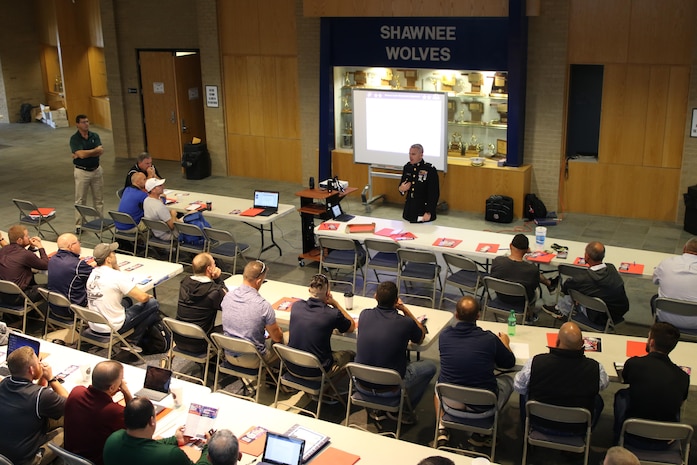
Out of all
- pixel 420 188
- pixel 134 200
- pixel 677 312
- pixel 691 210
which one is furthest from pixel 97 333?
pixel 691 210

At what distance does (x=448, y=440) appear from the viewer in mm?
6125

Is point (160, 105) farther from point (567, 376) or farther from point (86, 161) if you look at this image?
point (567, 376)

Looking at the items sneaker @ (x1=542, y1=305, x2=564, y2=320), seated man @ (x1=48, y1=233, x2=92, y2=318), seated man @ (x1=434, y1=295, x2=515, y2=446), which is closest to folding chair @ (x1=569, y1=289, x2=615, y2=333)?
sneaker @ (x1=542, y1=305, x2=564, y2=320)

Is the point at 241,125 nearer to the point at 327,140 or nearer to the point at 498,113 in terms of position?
the point at 327,140

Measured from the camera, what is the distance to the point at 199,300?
696 cm

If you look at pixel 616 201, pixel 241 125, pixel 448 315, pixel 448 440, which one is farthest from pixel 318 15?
pixel 448 440

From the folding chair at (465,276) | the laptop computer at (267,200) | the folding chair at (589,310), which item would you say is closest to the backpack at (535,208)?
the folding chair at (465,276)

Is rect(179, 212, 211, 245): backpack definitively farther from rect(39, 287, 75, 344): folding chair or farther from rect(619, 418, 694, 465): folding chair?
rect(619, 418, 694, 465): folding chair

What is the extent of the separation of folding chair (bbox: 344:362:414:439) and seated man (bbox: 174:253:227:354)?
5.07 ft

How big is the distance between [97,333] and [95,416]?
99.6 inches

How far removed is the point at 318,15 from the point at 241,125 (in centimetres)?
317

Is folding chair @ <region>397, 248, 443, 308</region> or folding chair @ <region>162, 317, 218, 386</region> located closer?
folding chair @ <region>162, 317, 218, 386</region>

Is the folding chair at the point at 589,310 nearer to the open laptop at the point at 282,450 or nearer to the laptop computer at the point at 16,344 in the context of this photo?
the open laptop at the point at 282,450

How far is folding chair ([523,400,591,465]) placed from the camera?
209 inches
